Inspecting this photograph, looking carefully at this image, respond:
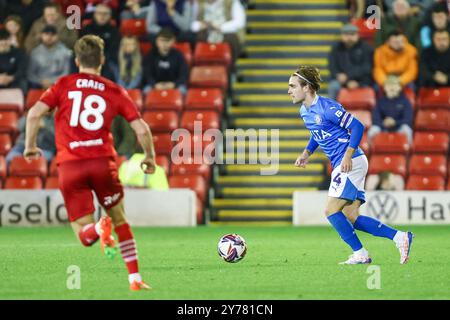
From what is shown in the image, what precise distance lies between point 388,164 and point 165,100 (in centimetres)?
344

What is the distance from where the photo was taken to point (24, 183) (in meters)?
17.2

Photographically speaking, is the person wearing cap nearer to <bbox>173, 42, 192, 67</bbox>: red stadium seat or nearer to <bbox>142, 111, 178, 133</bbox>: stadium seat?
<bbox>173, 42, 192, 67</bbox>: red stadium seat

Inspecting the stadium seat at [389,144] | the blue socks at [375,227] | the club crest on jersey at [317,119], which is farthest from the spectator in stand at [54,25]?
the blue socks at [375,227]

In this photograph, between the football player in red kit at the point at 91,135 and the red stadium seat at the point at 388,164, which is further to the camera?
the red stadium seat at the point at 388,164

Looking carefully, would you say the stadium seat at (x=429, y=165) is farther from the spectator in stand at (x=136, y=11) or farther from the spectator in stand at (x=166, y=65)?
the spectator in stand at (x=136, y=11)

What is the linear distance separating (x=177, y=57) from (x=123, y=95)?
9.87 m

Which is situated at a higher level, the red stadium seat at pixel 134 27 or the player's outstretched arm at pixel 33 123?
the red stadium seat at pixel 134 27

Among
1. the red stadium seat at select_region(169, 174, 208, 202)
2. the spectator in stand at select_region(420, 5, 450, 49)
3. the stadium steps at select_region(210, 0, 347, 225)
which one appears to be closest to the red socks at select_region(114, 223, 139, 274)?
the red stadium seat at select_region(169, 174, 208, 202)

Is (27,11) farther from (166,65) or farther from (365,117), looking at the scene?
(365,117)

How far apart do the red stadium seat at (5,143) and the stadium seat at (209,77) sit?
9.45 feet

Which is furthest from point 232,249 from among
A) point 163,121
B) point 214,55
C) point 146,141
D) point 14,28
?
point 14,28

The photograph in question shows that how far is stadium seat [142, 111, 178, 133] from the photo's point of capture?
17.4 meters

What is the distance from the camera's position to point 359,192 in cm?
1038

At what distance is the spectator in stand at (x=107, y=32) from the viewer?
18.1 meters
